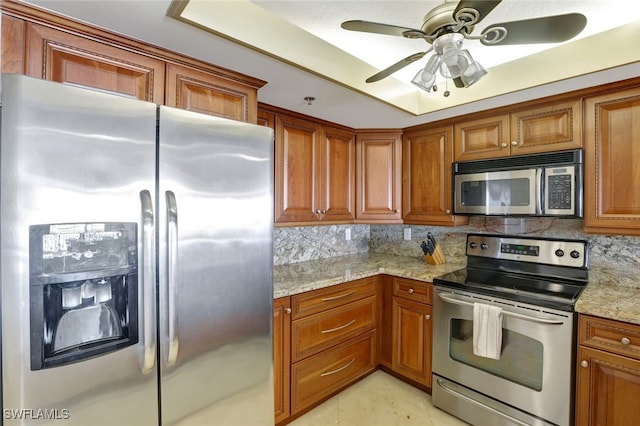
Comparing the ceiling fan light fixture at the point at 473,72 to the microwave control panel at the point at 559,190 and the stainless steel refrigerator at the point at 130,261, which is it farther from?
the microwave control panel at the point at 559,190

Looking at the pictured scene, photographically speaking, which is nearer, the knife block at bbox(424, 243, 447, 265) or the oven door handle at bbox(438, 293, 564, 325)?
the oven door handle at bbox(438, 293, 564, 325)

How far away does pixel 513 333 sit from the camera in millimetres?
1808

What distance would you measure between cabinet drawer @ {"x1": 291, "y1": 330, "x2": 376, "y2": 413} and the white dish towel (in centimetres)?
85

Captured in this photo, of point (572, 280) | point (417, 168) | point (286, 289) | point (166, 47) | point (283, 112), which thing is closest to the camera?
point (166, 47)

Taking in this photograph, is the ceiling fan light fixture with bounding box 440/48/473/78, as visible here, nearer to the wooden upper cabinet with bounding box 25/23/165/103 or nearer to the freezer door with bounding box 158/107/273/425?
the freezer door with bounding box 158/107/273/425

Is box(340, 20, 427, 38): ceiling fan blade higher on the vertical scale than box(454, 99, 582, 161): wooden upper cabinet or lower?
higher

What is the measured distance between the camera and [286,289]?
6.11 ft

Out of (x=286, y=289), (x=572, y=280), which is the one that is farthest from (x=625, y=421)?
(x=286, y=289)

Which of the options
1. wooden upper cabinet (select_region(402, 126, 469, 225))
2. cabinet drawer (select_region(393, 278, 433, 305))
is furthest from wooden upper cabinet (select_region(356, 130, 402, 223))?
cabinet drawer (select_region(393, 278, 433, 305))

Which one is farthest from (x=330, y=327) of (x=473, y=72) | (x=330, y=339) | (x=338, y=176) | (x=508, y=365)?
(x=473, y=72)

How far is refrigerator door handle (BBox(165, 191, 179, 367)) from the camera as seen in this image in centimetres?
116

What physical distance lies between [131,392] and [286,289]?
3.01 feet

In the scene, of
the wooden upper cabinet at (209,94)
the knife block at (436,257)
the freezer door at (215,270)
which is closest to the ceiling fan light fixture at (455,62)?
the freezer door at (215,270)

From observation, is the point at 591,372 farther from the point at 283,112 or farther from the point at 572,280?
the point at 283,112
